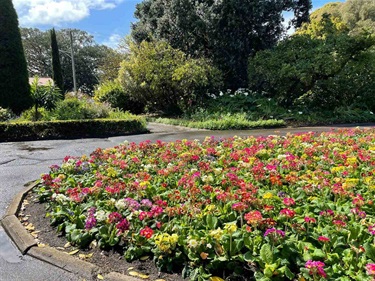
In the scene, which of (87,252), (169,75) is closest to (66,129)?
(169,75)

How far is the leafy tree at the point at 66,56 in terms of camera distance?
38.9 meters

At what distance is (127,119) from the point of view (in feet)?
31.9

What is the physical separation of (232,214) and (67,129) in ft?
24.4

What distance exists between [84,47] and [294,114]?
36004mm

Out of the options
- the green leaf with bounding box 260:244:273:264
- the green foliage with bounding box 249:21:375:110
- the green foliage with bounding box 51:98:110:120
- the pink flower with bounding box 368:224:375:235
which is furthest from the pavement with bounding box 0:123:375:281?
the green foliage with bounding box 249:21:375:110

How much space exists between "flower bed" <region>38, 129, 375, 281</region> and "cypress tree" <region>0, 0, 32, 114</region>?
374 inches

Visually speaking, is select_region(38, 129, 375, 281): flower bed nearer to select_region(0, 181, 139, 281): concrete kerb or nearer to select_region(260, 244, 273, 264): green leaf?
select_region(260, 244, 273, 264): green leaf

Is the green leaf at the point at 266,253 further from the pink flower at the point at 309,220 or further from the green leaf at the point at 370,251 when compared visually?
the green leaf at the point at 370,251

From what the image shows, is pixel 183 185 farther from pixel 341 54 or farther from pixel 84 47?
pixel 84 47

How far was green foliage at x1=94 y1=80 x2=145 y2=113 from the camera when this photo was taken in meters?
15.4

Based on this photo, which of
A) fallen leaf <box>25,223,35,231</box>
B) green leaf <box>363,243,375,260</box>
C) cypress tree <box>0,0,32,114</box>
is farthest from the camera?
cypress tree <box>0,0,32,114</box>

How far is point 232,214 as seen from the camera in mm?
2582

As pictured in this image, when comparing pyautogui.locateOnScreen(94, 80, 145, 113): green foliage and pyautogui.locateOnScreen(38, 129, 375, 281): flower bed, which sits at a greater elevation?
pyautogui.locateOnScreen(94, 80, 145, 113): green foliage

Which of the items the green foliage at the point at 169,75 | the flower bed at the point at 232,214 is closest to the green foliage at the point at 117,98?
the green foliage at the point at 169,75
